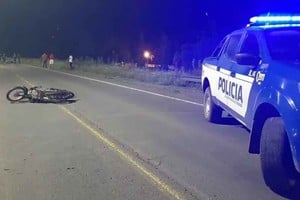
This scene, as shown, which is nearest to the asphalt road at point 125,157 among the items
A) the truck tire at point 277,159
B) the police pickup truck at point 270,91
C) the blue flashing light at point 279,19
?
the truck tire at point 277,159

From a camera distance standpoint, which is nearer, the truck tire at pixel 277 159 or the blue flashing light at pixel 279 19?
the truck tire at pixel 277 159

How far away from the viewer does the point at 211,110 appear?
11.8 meters

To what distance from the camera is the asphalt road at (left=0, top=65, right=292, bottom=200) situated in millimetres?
6297

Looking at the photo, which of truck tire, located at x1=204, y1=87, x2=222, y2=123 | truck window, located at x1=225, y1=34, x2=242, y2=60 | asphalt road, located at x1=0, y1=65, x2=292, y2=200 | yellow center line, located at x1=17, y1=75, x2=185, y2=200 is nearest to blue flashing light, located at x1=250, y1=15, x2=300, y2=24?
truck window, located at x1=225, y1=34, x2=242, y2=60

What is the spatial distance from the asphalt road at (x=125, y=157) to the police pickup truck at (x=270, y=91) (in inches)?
16.2

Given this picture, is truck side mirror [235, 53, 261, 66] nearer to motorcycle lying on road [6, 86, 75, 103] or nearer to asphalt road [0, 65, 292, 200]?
asphalt road [0, 65, 292, 200]

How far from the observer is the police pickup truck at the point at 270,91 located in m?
5.97

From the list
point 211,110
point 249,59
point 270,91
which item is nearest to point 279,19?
point 249,59

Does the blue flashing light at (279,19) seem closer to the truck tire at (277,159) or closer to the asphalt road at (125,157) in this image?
the asphalt road at (125,157)

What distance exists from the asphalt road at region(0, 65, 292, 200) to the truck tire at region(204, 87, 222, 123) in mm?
244

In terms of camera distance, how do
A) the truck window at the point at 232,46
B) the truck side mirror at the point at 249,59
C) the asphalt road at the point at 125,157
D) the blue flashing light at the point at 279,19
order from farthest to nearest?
the truck window at the point at 232,46 < the blue flashing light at the point at 279,19 < the truck side mirror at the point at 249,59 < the asphalt road at the point at 125,157

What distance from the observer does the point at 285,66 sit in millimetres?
6367

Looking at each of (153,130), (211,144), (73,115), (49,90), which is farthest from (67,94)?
(211,144)

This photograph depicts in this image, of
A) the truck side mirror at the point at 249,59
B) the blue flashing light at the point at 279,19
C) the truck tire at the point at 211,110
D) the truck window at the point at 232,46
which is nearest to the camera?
the truck side mirror at the point at 249,59
